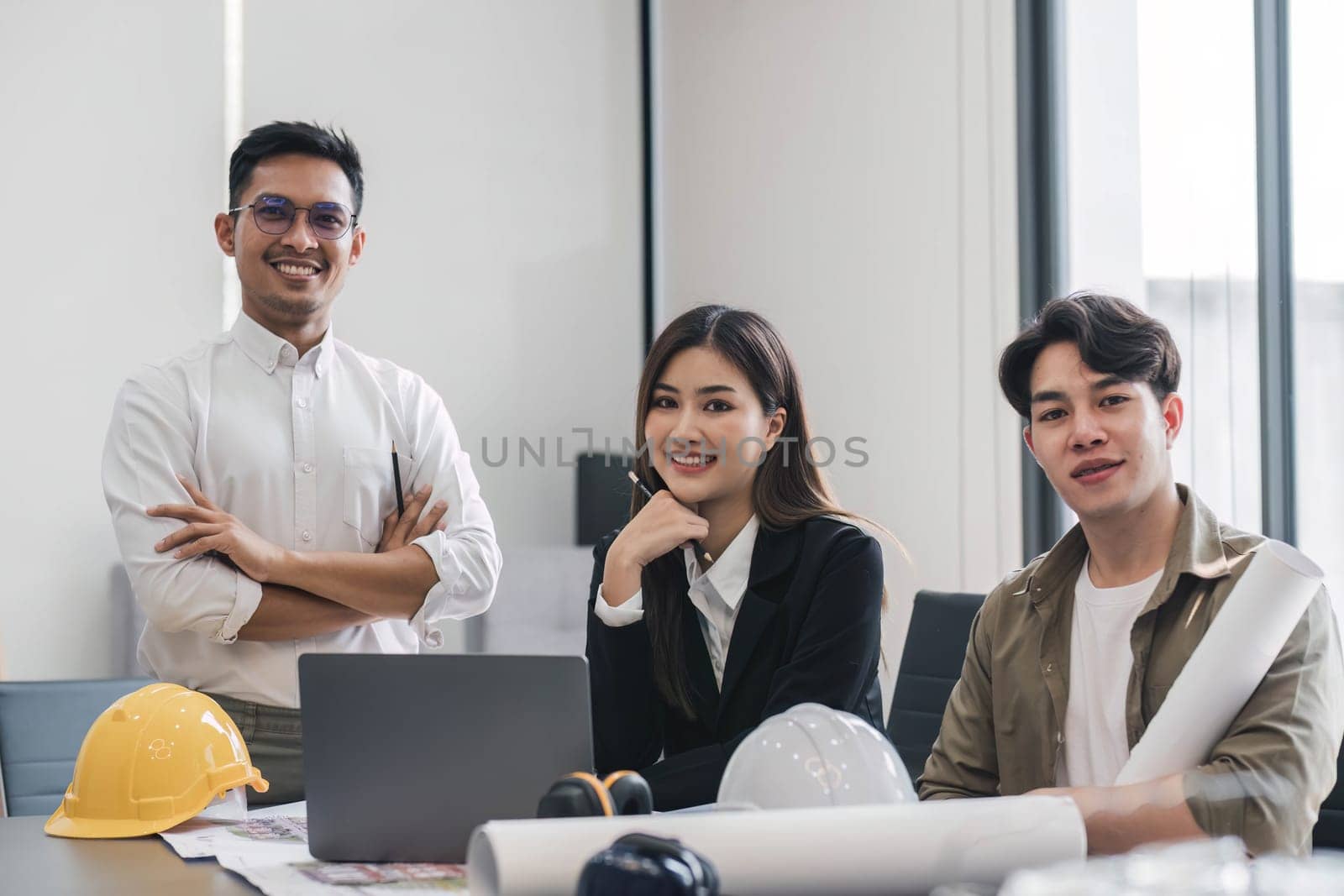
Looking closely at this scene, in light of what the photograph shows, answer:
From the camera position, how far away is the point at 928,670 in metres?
2.39

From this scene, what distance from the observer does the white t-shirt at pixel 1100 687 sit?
1.65 meters

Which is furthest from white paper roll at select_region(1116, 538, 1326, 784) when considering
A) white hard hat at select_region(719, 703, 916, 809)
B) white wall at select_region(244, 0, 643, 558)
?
white wall at select_region(244, 0, 643, 558)

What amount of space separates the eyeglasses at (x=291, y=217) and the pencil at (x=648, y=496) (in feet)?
2.47

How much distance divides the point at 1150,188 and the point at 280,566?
91.1 inches

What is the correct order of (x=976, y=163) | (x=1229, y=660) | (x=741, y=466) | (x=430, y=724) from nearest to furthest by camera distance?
(x=1229, y=660) < (x=430, y=724) < (x=741, y=466) < (x=976, y=163)

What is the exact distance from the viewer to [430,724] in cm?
134

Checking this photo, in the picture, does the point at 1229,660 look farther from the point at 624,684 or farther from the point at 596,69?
the point at 596,69

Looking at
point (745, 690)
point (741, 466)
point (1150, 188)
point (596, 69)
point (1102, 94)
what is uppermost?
point (596, 69)

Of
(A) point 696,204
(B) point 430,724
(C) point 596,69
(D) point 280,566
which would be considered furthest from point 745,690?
(C) point 596,69

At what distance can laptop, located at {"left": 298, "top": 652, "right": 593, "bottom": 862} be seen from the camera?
51.7 inches

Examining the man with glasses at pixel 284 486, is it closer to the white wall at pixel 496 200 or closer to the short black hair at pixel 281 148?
the short black hair at pixel 281 148

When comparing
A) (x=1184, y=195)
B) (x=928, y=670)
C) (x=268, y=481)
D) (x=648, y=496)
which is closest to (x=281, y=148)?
(x=268, y=481)

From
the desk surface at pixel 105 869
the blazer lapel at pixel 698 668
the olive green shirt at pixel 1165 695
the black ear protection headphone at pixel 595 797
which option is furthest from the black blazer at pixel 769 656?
the black ear protection headphone at pixel 595 797

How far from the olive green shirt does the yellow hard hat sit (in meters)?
0.94
